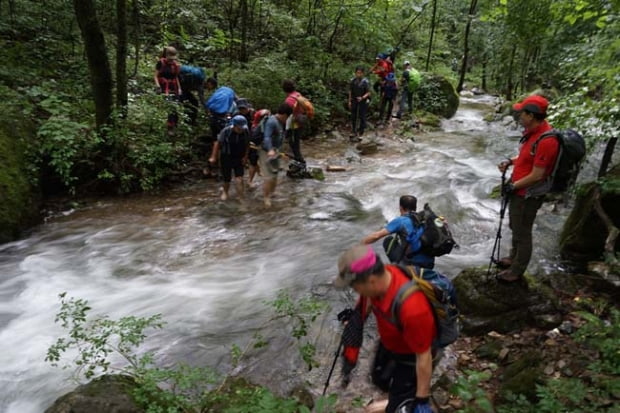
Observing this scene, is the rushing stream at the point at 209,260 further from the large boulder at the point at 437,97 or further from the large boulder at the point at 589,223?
the large boulder at the point at 437,97

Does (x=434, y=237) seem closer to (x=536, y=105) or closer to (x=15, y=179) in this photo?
(x=536, y=105)

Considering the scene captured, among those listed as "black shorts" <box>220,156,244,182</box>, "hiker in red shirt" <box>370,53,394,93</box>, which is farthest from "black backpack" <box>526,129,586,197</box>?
"hiker in red shirt" <box>370,53,394,93</box>

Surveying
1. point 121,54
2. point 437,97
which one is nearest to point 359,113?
point 437,97

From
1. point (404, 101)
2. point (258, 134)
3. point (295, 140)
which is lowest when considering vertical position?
point (295, 140)

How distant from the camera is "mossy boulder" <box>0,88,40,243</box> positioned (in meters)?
A: 7.05

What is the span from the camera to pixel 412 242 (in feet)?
14.2

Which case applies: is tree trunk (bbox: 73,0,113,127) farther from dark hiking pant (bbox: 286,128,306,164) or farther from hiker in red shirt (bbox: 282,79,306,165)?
dark hiking pant (bbox: 286,128,306,164)

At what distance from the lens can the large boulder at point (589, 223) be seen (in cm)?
629

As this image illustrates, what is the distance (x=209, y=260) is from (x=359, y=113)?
343 inches

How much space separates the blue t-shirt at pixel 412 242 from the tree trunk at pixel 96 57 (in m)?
6.56

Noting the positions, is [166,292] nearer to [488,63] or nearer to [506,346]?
[506,346]

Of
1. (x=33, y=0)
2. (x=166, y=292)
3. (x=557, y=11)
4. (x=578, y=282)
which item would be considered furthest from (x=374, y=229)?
(x=33, y=0)

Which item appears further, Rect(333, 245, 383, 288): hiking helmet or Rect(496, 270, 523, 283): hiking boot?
Rect(496, 270, 523, 283): hiking boot

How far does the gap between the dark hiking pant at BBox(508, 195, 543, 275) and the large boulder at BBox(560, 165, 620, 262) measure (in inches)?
82.5
